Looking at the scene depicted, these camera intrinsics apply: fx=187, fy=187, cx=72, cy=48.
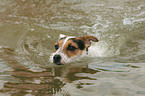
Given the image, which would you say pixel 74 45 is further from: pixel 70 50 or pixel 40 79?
pixel 40 79

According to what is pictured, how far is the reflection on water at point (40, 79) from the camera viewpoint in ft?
10.00

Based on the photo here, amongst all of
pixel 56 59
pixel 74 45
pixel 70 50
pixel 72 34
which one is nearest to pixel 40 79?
pixel 56 59

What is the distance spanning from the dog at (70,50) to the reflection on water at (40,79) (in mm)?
263

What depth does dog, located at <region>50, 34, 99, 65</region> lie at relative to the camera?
4629 mm

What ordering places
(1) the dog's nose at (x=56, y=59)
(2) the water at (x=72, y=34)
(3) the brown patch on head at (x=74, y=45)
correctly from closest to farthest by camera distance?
(2) the water at (x=72, y=34)
(1) the dog's nose at (x=56, y=59)
(3) the brown patch on head at (x=74, y=45)

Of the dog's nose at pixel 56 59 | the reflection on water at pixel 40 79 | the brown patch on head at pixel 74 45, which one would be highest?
the brown patch on head at pixel 74 45

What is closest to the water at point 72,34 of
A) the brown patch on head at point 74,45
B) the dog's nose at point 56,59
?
the dog's nose at point 56,59

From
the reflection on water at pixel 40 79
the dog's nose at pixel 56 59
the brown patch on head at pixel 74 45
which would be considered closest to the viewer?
the reflection on water at pixel 40 79

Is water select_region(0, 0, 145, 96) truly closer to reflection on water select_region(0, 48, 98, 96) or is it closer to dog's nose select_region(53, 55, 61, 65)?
reflection on water select_region(0, 48, 98, 96)

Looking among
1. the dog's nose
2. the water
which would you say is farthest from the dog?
the water

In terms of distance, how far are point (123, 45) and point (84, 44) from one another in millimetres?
2164

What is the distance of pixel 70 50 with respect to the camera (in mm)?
5117

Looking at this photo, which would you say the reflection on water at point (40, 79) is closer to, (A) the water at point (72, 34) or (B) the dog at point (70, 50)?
(A) the water at point (72, 34)

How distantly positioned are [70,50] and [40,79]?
1719mm
